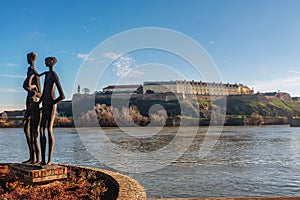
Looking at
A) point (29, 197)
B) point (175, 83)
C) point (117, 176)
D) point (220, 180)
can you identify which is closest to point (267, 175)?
point (220, 180)

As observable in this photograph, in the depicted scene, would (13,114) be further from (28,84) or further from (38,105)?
(38,105)

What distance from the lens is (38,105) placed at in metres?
9.44

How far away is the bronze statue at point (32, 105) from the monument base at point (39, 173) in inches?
24.9

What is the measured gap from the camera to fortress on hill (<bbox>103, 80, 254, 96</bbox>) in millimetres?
146750

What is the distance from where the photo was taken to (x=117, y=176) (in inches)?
376

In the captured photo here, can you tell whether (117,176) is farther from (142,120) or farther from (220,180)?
(142,120)

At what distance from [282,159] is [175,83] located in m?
127

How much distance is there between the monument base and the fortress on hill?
128 meters

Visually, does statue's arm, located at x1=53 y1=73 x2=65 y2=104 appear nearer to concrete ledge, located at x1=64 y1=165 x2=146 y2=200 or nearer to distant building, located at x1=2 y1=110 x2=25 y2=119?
concrete ledge, located at x1=64 y1=165 x2=146 y2=200

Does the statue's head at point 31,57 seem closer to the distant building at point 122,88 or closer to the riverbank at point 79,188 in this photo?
the riverbank at point 79,188

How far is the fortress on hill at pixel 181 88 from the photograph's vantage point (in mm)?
146750

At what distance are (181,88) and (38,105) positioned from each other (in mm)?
146495

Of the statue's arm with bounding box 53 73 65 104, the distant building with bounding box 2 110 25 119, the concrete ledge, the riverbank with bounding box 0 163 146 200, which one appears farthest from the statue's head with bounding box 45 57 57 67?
the distant building with bounding box 2 110 25 119

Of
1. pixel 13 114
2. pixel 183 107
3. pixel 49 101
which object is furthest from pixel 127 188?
pixel 13 114
